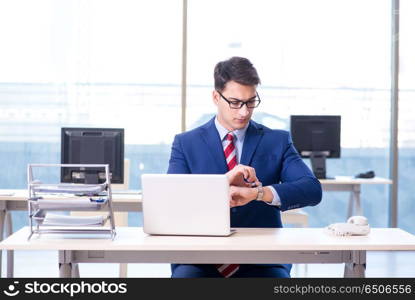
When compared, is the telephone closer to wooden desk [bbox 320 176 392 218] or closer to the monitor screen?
wooden desk [bbox 320 176 392 218]

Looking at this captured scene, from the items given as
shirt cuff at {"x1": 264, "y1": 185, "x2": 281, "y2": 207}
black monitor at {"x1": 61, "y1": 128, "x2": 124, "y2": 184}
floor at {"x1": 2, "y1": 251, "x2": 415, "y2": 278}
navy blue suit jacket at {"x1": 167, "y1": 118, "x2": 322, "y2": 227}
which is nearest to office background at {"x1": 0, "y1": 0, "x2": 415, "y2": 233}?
floor at {"x1": 2, "y1": 251, "x2": 415, "y2": 278}

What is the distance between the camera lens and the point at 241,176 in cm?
311

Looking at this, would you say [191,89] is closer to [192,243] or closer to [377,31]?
[377,31]

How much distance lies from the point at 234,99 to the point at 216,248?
0.76 metres

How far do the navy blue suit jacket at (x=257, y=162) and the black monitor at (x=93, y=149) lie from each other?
131 cm

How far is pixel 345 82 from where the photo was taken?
288 inches

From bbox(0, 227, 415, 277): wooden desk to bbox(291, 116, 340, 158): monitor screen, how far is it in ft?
10.9

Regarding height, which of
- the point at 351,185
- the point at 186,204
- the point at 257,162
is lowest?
the point at 351,185

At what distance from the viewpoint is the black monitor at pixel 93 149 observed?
471cm

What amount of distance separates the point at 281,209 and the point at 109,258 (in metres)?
0.77

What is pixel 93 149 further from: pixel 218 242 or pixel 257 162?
pixel 218 242

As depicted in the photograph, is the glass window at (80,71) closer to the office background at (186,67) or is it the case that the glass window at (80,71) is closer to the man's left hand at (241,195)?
the office background at (186,67)

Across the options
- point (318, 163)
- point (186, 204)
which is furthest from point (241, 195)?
point (318, 163)

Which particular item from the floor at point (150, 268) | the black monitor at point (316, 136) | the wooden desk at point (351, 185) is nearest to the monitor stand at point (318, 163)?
the black monitor at point (316, 136)
